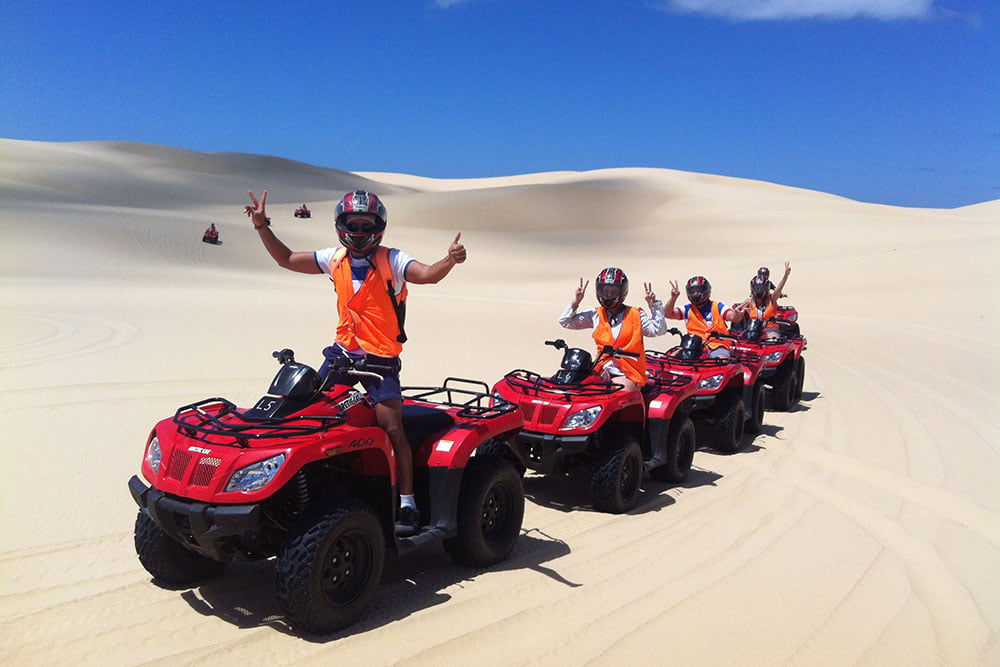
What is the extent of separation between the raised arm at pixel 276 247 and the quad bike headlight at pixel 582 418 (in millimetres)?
2274

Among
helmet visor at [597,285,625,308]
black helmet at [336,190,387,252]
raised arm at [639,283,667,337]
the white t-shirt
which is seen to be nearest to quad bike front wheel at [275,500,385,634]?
the white t-shirt

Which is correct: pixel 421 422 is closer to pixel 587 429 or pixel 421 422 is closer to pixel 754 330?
pixel 587 429

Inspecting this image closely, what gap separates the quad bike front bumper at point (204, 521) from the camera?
3.72 m

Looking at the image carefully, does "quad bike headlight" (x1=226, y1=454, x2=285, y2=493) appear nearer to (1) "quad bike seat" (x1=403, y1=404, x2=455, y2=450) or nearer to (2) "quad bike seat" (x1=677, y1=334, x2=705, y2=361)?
(1) "quad bike seat" (x1=403, y1=404, x2=455, y2=450)

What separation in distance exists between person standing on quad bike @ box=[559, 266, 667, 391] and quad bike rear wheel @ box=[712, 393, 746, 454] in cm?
195

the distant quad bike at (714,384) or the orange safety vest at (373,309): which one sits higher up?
the orange safety vest at (373,309)

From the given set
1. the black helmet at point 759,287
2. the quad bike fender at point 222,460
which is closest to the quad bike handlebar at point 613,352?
the quad bike fender at point 222,460

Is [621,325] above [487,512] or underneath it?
above

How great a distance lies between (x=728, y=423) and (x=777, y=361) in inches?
109

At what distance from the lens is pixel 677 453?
7.22 m

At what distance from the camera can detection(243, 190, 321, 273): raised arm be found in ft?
15.1

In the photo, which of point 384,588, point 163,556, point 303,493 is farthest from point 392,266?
point 163,556

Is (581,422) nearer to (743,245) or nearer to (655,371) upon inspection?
(655,371)

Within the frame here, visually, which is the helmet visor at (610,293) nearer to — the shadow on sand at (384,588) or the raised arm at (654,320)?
the raised arm at (654,320)
